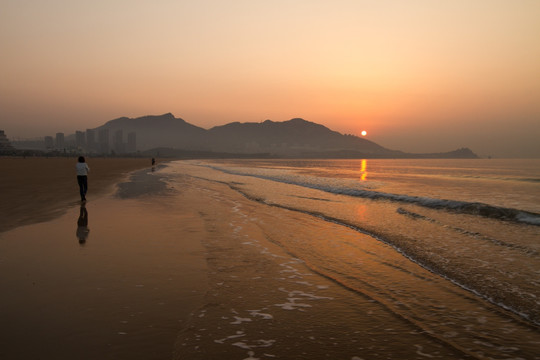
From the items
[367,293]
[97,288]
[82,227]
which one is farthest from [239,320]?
[82,227]

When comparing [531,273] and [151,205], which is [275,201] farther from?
[531,273]

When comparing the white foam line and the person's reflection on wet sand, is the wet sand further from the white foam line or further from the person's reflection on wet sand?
the white foam line

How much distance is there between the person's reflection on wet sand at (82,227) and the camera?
9617mm

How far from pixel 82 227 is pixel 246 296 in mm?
7816

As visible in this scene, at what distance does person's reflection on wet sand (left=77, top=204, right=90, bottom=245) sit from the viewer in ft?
31.6

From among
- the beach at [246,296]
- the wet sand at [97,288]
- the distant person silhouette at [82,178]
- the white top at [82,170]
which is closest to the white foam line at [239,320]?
the beach at [246,296]

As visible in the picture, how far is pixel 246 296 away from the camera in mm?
5895

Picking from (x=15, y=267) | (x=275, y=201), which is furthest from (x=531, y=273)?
(x=275, y=201)

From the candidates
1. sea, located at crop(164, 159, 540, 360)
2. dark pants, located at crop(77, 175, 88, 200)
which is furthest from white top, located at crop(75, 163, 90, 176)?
sea, located at crop(164, 159, 540, 360)

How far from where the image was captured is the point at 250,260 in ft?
26.6

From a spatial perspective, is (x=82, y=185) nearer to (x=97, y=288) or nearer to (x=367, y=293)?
(x=97, y=288)

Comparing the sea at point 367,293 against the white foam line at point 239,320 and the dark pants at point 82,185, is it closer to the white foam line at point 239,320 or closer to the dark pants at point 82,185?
the white foam line at point 239,320

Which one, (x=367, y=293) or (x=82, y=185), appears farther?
(x=82, y=185)

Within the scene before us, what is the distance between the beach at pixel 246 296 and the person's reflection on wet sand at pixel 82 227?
0.15 metres
